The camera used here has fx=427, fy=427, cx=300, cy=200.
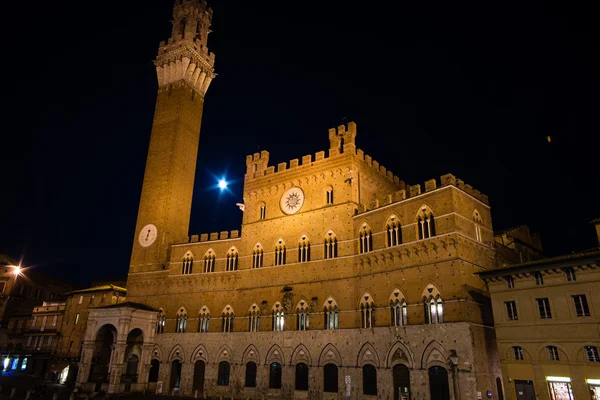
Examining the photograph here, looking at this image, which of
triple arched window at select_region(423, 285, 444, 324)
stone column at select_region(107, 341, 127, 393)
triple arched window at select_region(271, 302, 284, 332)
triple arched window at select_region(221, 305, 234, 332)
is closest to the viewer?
triple arched window at select_region(423, 285, 444, 324)

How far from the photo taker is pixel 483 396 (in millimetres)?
22344

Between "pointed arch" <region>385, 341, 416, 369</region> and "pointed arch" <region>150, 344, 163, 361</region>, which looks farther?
"pointed arch" <region>150, 344, 163, 361</region>

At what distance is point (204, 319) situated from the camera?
3662 cm

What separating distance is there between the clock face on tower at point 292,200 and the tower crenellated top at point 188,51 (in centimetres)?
2040

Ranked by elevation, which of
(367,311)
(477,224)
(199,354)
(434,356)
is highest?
(477,224)

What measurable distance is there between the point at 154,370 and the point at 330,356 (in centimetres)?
1789

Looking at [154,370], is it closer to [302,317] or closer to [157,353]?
[157,353]

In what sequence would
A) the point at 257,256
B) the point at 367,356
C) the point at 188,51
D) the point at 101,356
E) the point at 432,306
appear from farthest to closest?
1. the point at 188,51
2. the point at 101,356
3. the point at 257,256
4. the point at 367,356
5. the point at 432,306

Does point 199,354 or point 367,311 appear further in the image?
point 199,354

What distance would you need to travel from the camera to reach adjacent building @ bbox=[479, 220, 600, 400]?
1986 centimetres

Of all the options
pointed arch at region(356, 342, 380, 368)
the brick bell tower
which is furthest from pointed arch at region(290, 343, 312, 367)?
the brick bell tower

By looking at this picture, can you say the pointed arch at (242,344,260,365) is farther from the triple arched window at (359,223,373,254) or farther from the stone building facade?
the stone building facade

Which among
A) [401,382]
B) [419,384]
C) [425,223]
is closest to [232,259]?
[425,223]

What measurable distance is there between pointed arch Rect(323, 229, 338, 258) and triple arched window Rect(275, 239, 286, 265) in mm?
3948
